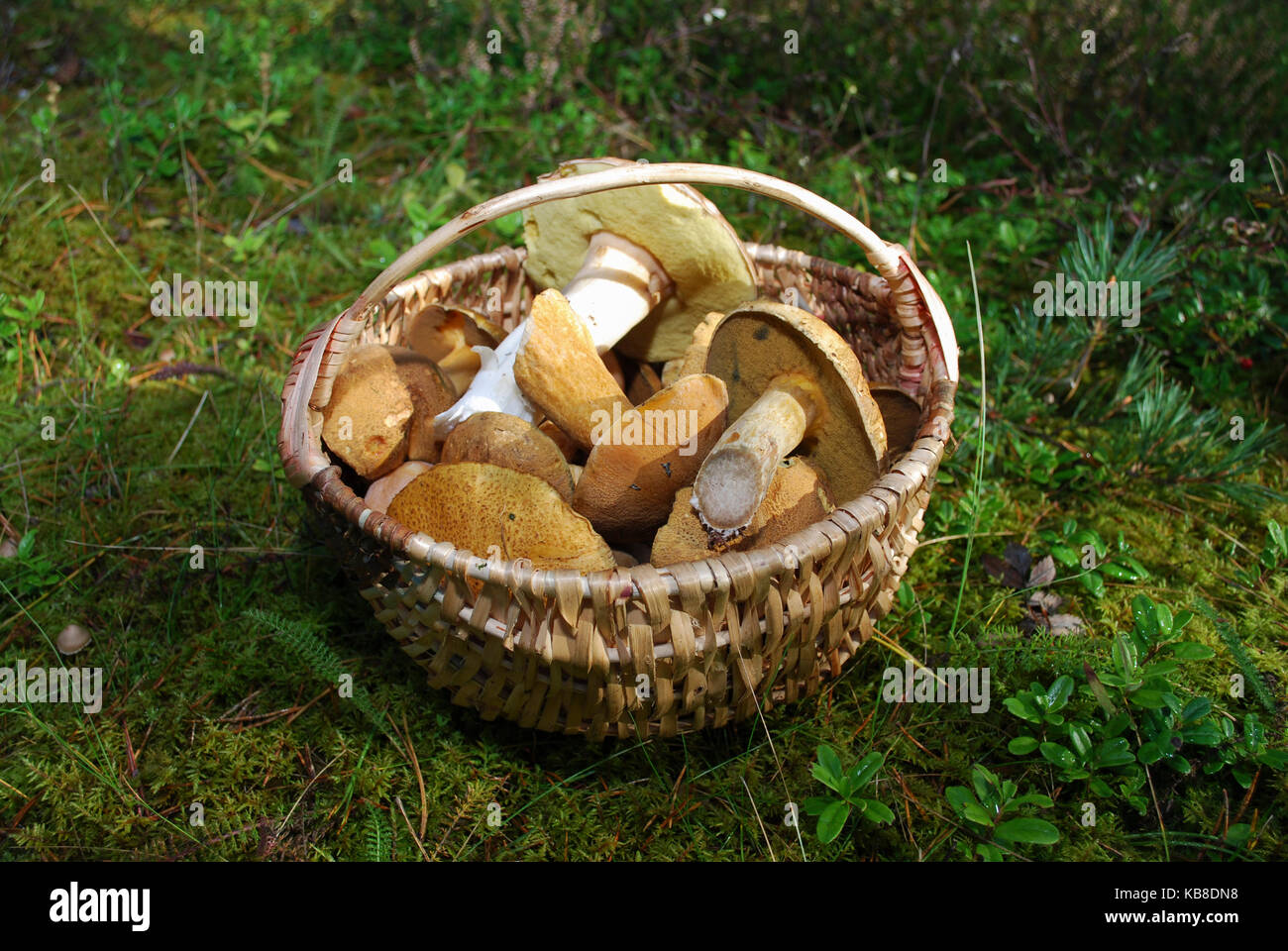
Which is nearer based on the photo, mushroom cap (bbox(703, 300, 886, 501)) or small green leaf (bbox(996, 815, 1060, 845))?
small green leaf (bbox(996, 815, 1060, 845))

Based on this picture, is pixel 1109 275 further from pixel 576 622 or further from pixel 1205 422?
pixel 576 622

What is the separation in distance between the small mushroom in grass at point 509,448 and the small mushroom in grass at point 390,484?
4.1 inches

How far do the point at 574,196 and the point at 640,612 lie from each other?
786 millimetres

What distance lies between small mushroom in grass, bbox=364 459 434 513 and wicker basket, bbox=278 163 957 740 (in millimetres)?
180

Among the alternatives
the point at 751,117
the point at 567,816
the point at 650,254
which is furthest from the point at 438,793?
the point at 751,117

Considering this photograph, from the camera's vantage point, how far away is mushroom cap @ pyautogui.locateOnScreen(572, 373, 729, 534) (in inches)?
69.5

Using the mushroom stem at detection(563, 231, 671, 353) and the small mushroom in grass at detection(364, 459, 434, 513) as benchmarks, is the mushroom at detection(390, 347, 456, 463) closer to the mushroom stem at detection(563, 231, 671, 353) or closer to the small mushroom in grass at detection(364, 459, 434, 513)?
the small mushroom in grass at detection(364, 459, 434, 513)

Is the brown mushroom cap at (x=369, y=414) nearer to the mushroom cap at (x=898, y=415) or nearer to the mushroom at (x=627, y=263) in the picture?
the mushroom at (x=627, y=263)

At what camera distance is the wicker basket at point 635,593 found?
4.85 ft

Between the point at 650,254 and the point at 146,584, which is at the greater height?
the point at 650,254

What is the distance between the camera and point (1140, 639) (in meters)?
1.79

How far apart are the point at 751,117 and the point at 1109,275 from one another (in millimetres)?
1620

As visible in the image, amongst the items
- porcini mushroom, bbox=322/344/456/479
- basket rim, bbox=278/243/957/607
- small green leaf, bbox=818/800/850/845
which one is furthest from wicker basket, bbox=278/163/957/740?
small green leaf, bbox=818/800/850/845

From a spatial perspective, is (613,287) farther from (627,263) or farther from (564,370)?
(564,370)
